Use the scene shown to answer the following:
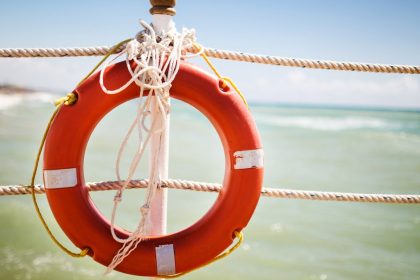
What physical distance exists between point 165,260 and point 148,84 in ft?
1.46

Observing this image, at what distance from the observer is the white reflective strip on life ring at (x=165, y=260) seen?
97 centimetres

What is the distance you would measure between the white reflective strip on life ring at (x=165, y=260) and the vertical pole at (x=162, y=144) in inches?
3.3

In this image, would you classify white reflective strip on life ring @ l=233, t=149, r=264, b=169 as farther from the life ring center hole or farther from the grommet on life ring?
the life ring center hole

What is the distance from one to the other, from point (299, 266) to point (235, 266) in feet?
1.50

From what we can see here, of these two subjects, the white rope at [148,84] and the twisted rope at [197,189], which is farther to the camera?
the twisted rope at [197,189]

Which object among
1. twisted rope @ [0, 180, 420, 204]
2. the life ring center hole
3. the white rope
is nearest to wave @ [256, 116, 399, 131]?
the life ring center hole

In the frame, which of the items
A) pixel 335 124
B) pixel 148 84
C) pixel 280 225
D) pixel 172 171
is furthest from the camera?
pixel 335 124

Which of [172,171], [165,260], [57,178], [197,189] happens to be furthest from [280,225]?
[57,178]

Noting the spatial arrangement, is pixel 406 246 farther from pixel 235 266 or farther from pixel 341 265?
pixel 235 266

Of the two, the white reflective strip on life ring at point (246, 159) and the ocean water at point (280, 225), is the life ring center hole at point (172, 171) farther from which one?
the white reflective strip on life ring at point (246, 159)

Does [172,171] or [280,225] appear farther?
[172,171]

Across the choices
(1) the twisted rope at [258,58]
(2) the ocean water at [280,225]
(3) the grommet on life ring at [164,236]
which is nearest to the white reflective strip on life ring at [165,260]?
(3) the grommet on life ring at [164,236]

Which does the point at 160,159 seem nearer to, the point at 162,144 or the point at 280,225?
the point at 162,144

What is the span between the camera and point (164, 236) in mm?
999
